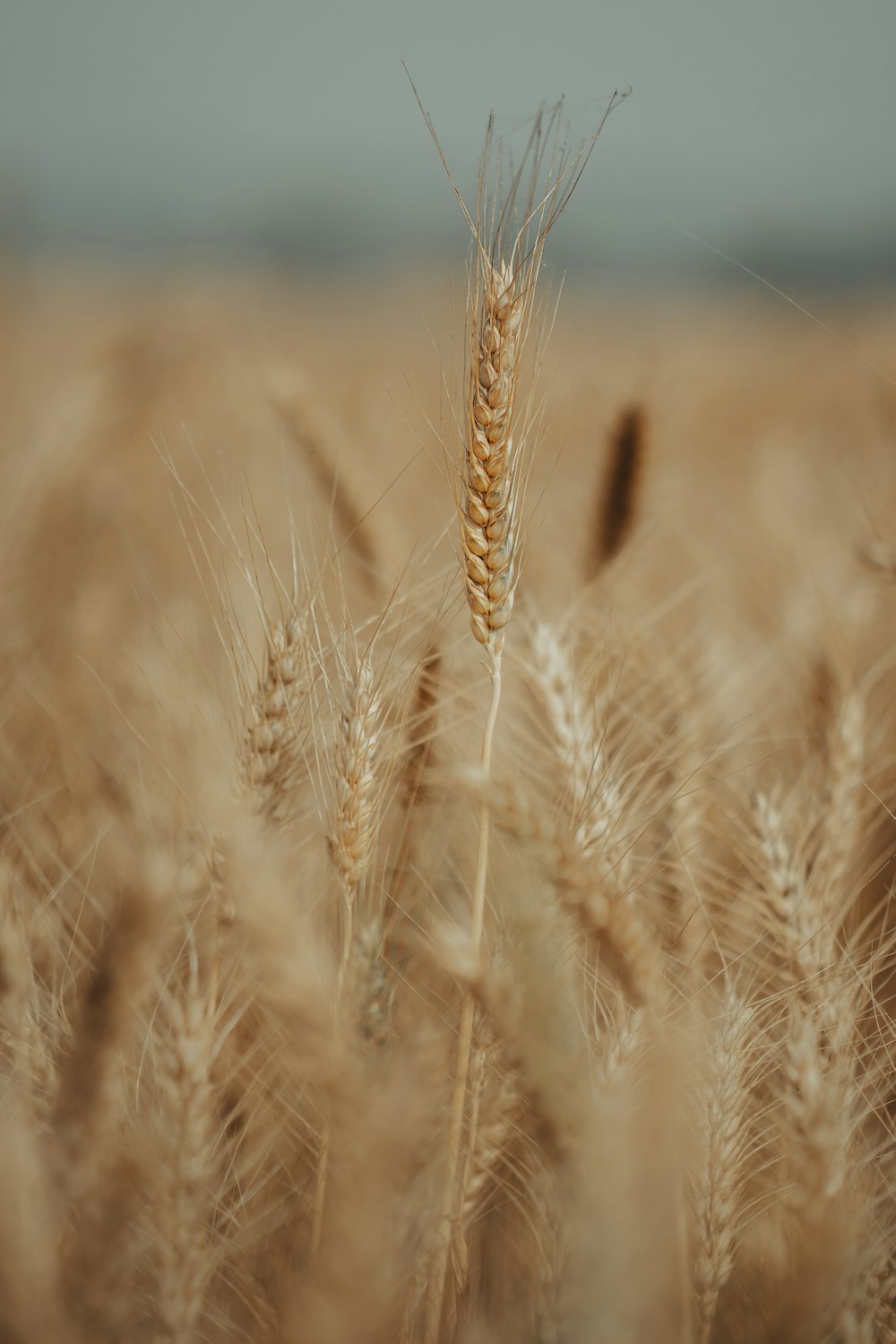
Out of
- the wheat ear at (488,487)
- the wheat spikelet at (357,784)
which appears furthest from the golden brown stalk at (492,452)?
the wheat spikelet at (357,784)

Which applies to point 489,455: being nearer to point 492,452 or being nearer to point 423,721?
point 492,452

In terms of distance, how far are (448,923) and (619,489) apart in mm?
574

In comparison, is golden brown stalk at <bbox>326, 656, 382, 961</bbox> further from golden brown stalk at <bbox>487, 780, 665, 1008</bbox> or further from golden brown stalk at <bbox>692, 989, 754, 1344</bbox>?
golden brown stalk at <bbox>692, 989, 754, 1344</bbox>

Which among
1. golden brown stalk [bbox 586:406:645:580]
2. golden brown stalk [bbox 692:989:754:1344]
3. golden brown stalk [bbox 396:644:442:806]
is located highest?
golden brown stalk [bbox 586:406:645:580]

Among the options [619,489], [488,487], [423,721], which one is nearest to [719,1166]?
[423,721]

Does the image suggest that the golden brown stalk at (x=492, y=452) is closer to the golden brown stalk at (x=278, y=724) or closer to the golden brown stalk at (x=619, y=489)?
the golden brown stalk at (x=278, y=724)

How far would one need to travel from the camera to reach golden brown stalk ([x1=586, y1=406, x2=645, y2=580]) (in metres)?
0.93

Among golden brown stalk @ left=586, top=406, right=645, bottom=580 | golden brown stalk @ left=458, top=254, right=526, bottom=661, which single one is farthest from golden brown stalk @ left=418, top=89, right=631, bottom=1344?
golden brown stalk @ left=586, top=406, right=645, bottom=580

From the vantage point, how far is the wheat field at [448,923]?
42cm

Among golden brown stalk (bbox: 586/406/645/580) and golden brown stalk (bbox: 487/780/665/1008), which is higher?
golden brown stalk (bbox: 586/406/645/580)

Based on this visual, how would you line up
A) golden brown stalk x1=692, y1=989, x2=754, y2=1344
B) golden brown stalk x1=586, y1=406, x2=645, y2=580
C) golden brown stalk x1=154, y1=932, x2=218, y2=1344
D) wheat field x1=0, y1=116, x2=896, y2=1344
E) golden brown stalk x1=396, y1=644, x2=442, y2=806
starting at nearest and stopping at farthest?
1. wheat field x1=0, y1=116, x2=896, y2=1344
2. golden brown stalk x1=154, y1=932, x2=218, y2=1344
3. golden brown stalk x1=692, y1=989, x2=754, y2=1344
4. golden brown stalk x1=396, y1=644, x2=442, y2=806
5. golden brown stalk x1=586, y1=406, x2=645, y2=580

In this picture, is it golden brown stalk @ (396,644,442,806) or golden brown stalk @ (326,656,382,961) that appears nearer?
golden brown stalk @ (326,656,382,961)

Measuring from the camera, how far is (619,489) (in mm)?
950

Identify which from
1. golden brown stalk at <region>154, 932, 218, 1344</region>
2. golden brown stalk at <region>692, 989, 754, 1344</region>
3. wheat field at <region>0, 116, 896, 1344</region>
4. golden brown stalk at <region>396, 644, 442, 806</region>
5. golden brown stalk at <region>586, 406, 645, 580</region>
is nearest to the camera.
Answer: wheat field at <region>0, 116, 896, 1344</region>
